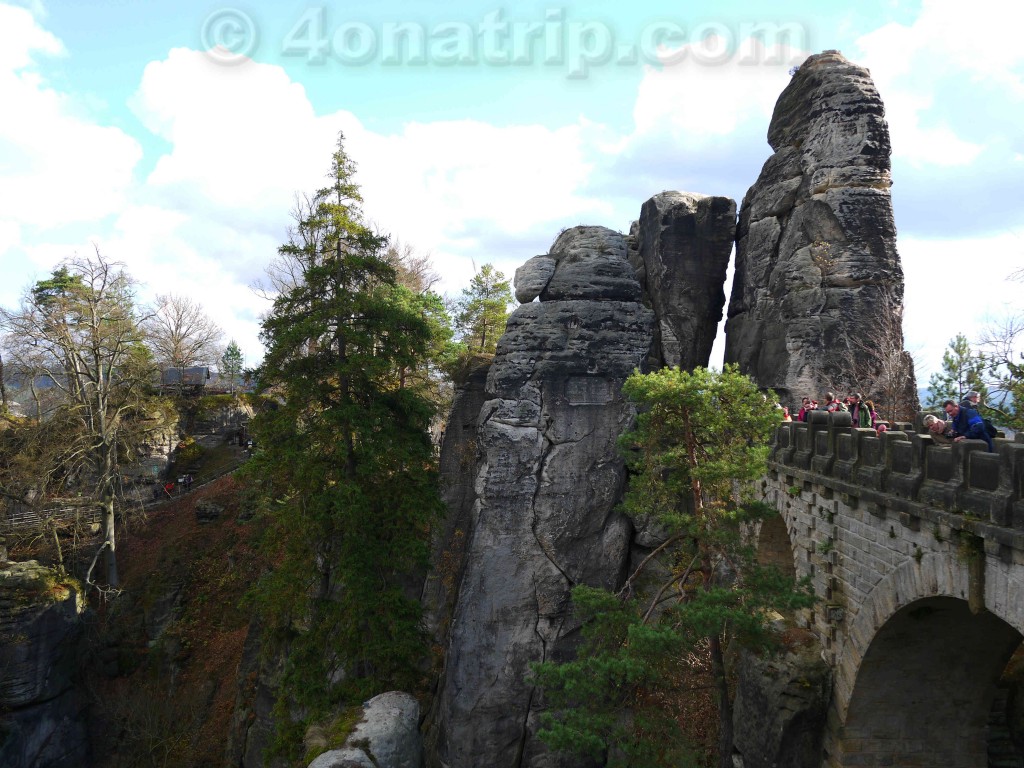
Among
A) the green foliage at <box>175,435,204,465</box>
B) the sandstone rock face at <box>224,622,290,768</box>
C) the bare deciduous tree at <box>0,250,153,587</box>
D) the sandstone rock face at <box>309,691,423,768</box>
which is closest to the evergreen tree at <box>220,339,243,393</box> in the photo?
the green foliage at <box>175,435,204,465</box>

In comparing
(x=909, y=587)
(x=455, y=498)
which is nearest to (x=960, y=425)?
(x=909, y=587)

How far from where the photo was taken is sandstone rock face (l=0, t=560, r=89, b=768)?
20906mm

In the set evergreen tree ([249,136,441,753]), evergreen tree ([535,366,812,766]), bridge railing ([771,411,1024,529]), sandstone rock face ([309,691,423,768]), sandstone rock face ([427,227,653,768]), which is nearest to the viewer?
bridge railing ([771,411,1024,529])

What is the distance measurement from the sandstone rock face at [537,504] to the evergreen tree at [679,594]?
6.10 meters

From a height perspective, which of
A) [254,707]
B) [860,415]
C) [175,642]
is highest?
[860,415]

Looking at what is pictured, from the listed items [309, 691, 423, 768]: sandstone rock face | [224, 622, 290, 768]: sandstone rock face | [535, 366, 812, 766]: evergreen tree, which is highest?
[535, 366, 812, 766]: evergreen tree

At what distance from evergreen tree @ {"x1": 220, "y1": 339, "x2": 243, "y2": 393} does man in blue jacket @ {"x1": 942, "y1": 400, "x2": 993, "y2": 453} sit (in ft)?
134

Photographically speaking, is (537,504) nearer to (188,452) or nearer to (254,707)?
(254,707)

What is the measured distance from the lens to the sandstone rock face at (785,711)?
11289 mm

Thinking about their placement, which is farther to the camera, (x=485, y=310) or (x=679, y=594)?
(x=485, y=310)

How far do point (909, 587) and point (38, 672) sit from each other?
24.6 m

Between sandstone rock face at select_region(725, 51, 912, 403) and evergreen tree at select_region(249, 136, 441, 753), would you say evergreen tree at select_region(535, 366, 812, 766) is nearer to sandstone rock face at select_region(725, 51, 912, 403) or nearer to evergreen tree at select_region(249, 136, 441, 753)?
evergreen tree at select_region(249, 136, 441, 753)

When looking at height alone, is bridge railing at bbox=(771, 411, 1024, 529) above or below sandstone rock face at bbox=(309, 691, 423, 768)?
above

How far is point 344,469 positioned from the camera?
54.7 ft
